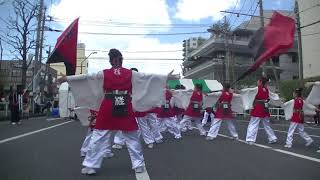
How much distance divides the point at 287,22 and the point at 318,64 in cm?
3571

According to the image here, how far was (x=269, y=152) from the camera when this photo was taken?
38.3 ft

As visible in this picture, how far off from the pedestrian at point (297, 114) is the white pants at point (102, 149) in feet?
19.8

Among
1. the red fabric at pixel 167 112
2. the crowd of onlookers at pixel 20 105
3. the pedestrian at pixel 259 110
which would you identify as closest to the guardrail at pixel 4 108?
the crowd of onlookers at pixel 20 105

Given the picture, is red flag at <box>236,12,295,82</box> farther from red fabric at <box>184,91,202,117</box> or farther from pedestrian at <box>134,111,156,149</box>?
red fabric at <box>184,91,202,117</box>

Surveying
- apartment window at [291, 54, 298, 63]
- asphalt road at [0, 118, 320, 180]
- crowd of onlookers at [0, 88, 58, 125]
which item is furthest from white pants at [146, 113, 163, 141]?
apartment window at [291, 54, 298, 63]

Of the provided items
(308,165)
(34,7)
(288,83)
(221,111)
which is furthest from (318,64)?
(308,165)

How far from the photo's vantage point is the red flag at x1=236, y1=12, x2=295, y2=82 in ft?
42.6

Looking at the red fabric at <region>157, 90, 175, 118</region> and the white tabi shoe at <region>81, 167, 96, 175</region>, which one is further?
the red fabric at <region>157, 90, 175, 118</region>

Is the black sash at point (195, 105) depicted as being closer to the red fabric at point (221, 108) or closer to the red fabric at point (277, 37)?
the red fabric at point (221, 108)

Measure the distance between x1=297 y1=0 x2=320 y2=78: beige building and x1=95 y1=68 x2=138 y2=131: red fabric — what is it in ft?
133

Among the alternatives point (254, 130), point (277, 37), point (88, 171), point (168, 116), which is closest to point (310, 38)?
point (168, 116)

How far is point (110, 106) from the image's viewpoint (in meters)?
8.43

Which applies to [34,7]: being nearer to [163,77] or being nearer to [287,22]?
[287,22]

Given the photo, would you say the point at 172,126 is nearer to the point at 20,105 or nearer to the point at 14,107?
the point at 14,107
